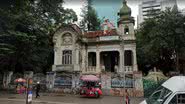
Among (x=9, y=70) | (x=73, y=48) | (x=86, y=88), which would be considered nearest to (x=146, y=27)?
(x=73, y=48)

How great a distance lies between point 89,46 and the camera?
79.5 feet

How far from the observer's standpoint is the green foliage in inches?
776

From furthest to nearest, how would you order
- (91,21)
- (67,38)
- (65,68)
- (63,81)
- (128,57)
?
(91,21) → (128,57) → (67,38) → (65,68) → (63,81)

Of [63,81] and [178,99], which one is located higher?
[178,99]

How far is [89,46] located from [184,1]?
1933 centimetres

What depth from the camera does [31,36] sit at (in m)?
21.2

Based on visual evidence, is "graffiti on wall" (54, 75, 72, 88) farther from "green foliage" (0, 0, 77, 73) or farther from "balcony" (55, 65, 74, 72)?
"green foliage" (0, 0, 77, 73)

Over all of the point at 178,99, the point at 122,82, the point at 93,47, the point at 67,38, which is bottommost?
the point at 122,82

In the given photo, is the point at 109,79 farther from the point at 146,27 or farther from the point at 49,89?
the point at 146,27

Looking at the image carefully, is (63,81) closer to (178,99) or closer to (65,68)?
(65,68)

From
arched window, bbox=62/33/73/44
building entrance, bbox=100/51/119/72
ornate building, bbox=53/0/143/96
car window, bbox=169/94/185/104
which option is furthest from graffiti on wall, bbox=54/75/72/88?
car window, bbox=169/94/185/104

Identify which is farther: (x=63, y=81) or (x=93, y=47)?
(x=93, y=47)

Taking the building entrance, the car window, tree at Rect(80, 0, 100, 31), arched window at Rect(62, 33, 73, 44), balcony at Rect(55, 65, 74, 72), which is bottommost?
the car window

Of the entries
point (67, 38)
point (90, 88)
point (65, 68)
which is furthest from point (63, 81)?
point (67, 38)
